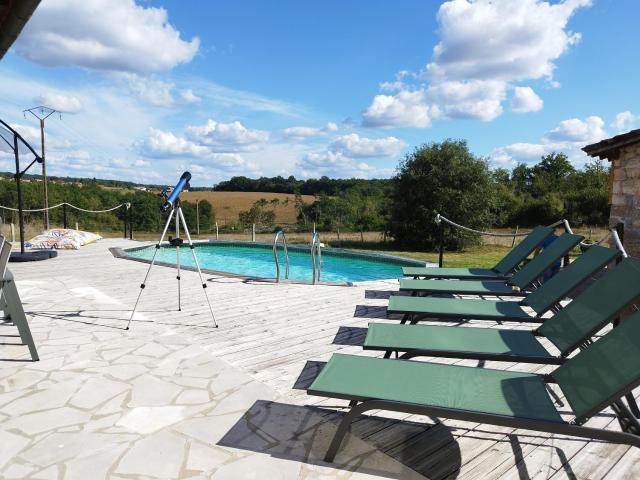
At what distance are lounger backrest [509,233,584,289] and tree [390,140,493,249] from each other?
14066mm

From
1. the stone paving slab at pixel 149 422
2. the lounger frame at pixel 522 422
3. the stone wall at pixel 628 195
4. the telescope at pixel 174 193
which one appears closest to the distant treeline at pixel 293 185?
the stone wall at pixel 628 195

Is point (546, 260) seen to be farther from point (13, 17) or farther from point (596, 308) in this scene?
point (13, 17)

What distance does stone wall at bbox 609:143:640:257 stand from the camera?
673cm

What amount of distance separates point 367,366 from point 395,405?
1.61 ft

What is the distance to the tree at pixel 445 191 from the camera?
63.3 feet

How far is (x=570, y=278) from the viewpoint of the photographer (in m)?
3.97

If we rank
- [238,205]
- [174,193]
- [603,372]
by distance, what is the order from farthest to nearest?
1. [238,205]
2. [174,193]
3. [603,372]

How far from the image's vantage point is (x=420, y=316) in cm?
401

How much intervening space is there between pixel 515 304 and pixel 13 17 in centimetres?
558

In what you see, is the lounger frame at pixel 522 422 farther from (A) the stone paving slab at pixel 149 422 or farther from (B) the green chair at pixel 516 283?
(B) the green chair at pixel 516 283

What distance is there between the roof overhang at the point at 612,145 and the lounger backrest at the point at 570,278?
12.2ft

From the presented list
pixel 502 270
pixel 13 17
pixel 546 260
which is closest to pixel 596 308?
pixel 546 260

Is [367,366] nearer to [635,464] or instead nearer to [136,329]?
[635,464]

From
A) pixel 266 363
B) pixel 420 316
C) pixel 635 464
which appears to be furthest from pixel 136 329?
pixel 635 464
